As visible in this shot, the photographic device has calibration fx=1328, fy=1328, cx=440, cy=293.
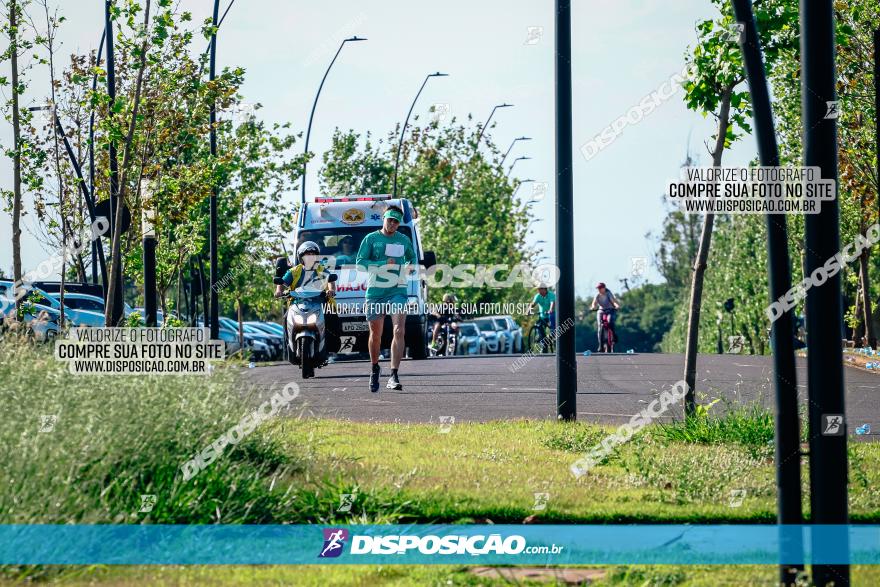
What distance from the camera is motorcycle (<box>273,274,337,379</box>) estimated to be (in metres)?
17.6

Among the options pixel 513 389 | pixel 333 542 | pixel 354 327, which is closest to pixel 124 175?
pixel 513 389

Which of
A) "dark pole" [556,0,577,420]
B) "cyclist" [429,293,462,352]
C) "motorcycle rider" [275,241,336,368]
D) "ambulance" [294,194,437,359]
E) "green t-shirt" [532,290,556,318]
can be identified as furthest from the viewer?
"cyclist" [429,293,462,352]

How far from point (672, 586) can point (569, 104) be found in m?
6.95

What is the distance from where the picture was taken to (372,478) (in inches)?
315

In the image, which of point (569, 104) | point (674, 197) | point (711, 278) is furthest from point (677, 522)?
point (711, 278)

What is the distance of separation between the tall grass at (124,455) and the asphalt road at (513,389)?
4.13 feet

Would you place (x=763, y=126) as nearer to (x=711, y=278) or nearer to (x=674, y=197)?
(x=674, y=197)

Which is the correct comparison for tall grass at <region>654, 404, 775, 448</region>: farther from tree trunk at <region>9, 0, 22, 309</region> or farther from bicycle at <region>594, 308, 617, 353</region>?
bicycle at <region>594, 308, 617, 353</region>

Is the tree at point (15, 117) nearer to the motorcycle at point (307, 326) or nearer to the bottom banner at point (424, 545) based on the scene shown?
the motorcycle at point (307, 326)

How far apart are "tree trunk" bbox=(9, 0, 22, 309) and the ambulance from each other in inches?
263

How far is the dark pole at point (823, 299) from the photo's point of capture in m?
5.25

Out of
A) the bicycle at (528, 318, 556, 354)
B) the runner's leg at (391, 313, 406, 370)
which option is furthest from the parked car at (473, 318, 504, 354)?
the runner's leg at (391, 313, 406, 370)

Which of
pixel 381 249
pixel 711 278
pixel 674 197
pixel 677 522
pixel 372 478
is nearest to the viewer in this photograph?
pixel 677 522

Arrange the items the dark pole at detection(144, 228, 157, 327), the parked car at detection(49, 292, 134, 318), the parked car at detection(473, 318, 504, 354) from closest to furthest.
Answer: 1. the dark pole at detection(144, 228, 157, 327)
2. the parked car at detection(49, 292, 134, 318)
3. the parked car at detection(473, 318, 504, 354)
